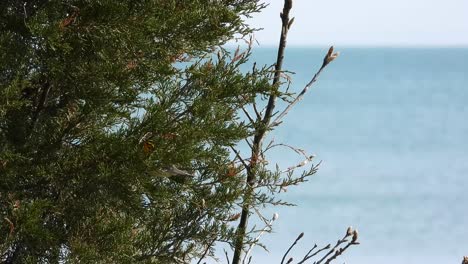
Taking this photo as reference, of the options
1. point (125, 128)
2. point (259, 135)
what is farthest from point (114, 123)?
point (259, 135)

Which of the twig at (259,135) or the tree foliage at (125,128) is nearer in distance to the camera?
the tree foliage at (125,128)

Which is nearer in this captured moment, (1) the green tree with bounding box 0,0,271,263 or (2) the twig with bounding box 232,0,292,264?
(1) the green tree with bounding box 0,0,271,263

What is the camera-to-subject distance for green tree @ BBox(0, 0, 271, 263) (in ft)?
8.27

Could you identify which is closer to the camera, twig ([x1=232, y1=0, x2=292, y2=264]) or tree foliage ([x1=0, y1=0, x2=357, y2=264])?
tree foliage ([x1=0, y1=0, x2=357, y2=264])

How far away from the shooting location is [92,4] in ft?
8.36

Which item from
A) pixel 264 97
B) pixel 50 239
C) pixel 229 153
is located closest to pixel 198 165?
pixel 229 153

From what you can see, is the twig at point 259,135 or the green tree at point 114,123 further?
the twig at point 259,135

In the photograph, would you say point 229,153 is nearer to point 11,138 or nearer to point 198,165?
point 198,165

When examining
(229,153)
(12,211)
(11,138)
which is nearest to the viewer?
(12,211)

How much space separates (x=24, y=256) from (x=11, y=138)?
381 millimetres

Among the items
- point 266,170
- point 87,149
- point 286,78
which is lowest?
point 87,149

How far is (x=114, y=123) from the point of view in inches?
111

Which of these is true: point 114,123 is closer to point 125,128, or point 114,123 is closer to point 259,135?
point 125,128

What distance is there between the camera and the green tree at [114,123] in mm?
2521
